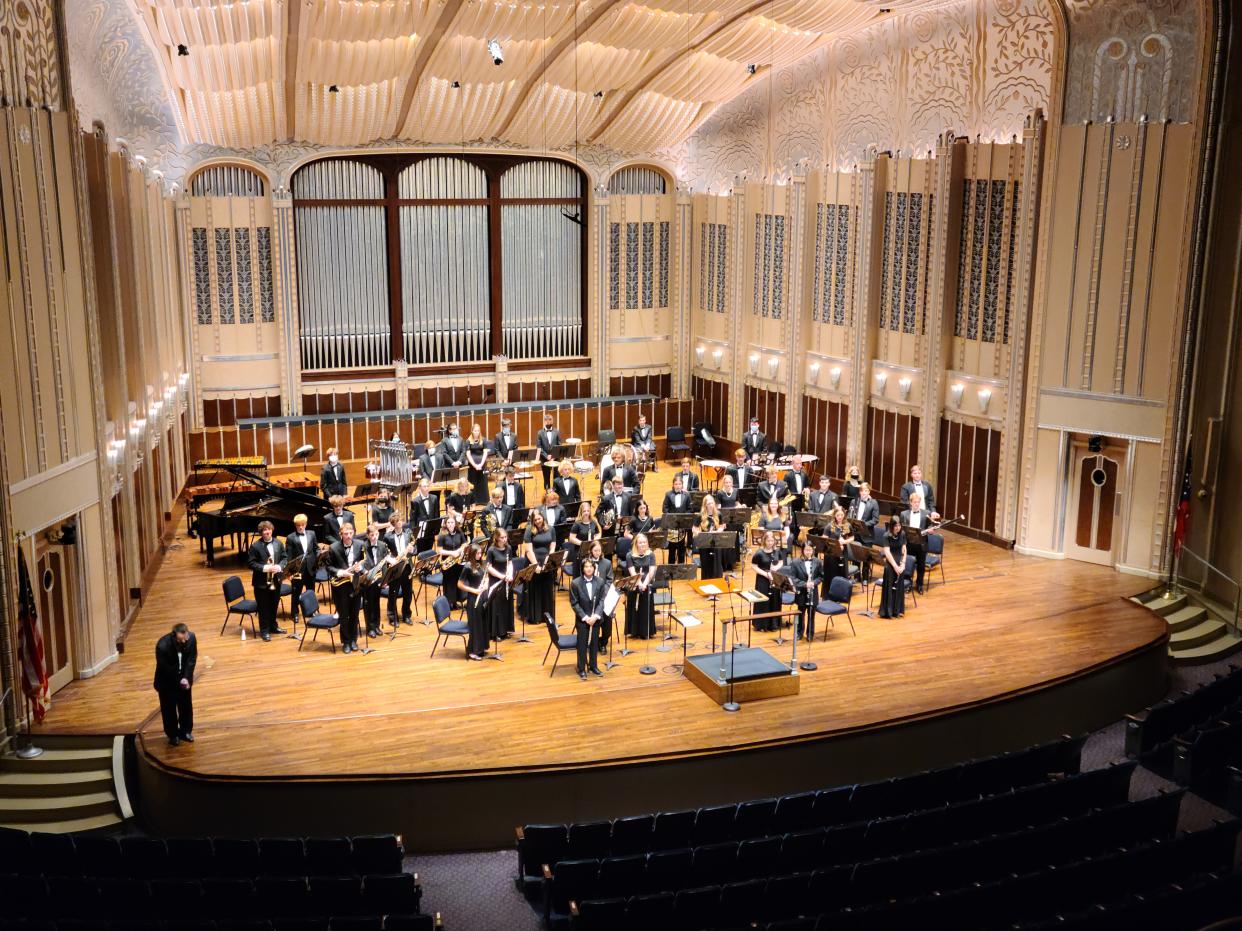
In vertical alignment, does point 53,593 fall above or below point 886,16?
below

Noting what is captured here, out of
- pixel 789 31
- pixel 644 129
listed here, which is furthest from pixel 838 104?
pixel 644 129

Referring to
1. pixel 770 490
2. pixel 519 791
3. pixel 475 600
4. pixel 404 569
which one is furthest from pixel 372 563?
pixel 770 490

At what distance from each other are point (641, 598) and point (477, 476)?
6.18 m

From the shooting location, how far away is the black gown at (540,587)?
1452 centimetres

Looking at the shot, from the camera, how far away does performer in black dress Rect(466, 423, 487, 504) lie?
63.6ft

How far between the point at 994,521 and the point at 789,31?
28.5ft

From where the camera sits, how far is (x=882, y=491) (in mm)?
20062

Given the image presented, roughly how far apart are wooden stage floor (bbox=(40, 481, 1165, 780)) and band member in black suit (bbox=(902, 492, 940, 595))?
0.39 meters

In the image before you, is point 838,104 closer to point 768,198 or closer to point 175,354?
point 768,198

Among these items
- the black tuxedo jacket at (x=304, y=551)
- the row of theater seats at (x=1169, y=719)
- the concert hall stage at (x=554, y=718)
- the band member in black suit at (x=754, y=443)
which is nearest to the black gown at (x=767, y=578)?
the concert hall stage at (x=554, y=718)

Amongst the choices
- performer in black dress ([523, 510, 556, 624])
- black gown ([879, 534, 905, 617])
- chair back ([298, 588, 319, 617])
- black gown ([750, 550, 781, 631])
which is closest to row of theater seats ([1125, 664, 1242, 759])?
black gown ([879, 534, 905, 617])

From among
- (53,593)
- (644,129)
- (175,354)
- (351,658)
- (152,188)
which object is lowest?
(351,658)

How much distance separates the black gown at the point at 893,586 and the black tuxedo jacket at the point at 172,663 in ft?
26.1

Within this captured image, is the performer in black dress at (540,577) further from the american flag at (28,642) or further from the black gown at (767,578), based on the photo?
the american flag at (28,642)
